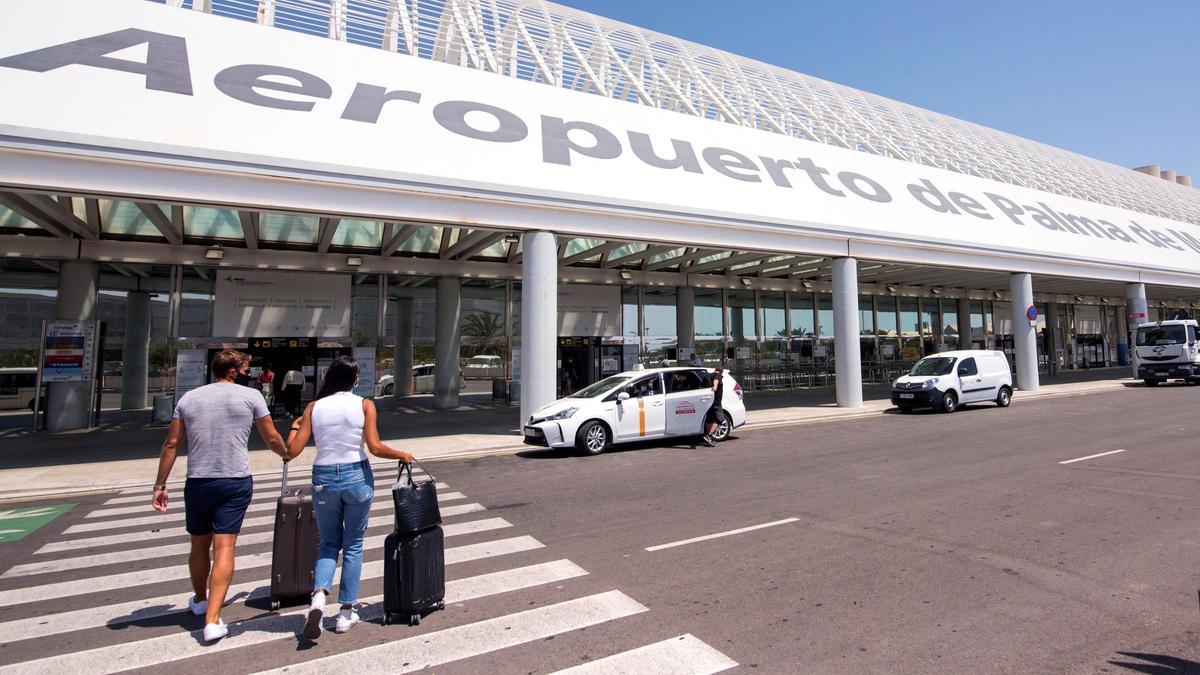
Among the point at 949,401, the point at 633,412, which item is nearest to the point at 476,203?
the point at 633,412

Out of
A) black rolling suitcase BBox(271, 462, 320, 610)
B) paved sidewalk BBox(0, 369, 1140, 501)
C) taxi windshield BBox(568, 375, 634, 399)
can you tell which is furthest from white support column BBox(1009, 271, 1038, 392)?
black rolling suitcase BBox(271, 462, 320, 610)

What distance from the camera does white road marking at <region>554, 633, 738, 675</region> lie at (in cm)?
331

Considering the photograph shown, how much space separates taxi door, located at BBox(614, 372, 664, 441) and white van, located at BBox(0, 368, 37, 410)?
82.7 ft

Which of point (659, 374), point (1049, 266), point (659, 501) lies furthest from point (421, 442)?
point (1049, 266)

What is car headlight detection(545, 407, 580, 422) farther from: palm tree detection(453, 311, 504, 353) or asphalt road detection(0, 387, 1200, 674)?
palm tree detection(453, 311, 504, 353)

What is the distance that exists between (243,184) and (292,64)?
3.83 m

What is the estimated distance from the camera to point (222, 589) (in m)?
3.90

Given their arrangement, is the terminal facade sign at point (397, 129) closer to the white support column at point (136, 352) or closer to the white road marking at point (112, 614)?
the white support column at point (136, 352)

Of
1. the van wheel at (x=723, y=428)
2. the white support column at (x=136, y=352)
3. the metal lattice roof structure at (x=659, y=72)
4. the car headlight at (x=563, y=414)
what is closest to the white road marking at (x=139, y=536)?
the car headlight at (x=563, y=414)

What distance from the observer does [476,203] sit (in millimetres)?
13188

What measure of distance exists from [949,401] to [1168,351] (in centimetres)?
1509

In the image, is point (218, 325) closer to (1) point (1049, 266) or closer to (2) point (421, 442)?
(2) point (421, 442)

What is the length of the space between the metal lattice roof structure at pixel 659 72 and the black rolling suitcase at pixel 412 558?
1488 cm

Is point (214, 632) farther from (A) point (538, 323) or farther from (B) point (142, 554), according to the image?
(A) point (538, 323)
